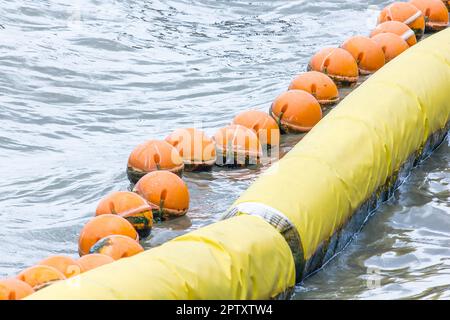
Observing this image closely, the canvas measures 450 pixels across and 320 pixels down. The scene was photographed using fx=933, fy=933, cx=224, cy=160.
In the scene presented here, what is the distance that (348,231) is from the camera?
24.6ft

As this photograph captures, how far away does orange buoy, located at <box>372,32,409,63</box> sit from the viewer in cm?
1179

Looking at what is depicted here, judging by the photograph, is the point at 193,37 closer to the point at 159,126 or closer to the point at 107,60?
the point at 107,60

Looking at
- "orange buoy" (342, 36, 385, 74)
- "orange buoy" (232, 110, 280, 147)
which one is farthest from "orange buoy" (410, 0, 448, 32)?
"orange buoy" (232, 110, 280, 147)

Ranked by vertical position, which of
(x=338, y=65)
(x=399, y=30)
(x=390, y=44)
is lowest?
(x=338, y=65)

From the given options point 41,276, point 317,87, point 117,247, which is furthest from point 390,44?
point 41,276

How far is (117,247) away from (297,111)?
375 centimetres

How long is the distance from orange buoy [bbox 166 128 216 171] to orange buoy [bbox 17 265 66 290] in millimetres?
3117

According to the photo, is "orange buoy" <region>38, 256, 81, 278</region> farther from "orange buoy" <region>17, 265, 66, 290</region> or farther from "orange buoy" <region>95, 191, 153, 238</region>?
"orange buoy" <region>95, 191, 153, 238</region>

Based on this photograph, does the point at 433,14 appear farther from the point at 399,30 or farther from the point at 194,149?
the point at 194,149

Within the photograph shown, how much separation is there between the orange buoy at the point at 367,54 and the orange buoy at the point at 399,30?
758 mm

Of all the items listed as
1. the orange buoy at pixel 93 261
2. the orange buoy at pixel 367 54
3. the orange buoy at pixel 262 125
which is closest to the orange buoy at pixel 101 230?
the orange buoy at pixel 93 261

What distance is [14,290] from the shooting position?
5.77m

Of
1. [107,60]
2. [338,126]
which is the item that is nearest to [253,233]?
[338,126]
